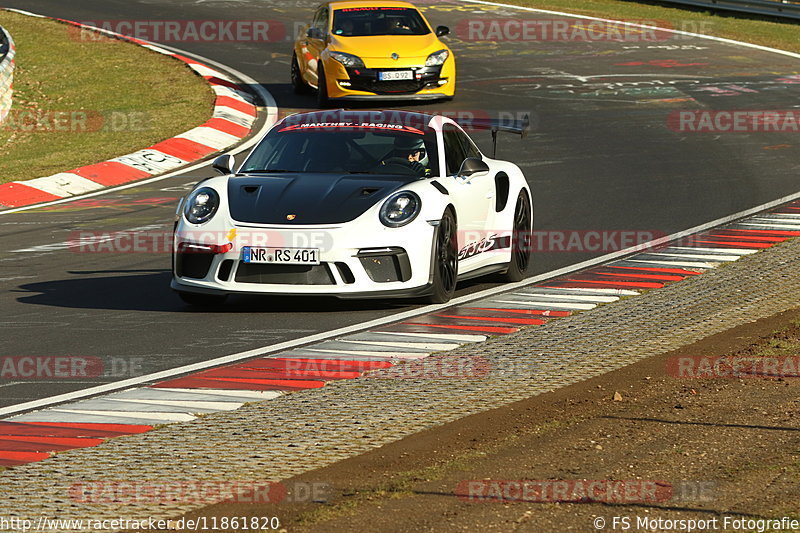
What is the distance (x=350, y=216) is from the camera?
1013 centimetres

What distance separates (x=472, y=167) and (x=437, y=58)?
37.1 ft

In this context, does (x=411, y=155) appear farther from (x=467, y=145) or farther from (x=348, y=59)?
(x=348, y=59)

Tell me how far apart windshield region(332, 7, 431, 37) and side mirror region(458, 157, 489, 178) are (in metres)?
11.9

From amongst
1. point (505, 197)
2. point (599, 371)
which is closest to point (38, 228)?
point (505, 197)

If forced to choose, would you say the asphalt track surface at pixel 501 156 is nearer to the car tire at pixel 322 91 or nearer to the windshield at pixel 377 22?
the car tire at pixel 322 91

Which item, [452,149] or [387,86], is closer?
[452,149]

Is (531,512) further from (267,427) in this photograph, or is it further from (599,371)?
(599,371)

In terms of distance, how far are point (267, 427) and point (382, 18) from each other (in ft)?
54.6

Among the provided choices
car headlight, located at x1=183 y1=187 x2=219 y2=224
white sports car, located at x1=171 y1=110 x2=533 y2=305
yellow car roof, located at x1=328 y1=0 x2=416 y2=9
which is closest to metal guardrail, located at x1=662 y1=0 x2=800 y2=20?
yellow car roof, located at x1=328 y1=0 x2=416 y2=9

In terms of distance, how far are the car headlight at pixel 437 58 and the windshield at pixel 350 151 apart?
10604mm

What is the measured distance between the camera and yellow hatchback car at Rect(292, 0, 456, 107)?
2164cm

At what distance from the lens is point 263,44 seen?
2952 cm

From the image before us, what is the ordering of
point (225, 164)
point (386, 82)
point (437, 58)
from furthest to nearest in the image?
point (437, 58) < point (386, 82) < point (225, 164)

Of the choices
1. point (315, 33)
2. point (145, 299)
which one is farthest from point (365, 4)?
point (145, 299)
